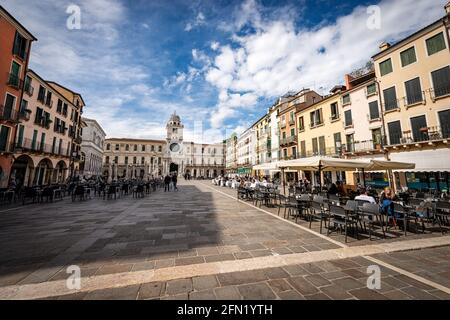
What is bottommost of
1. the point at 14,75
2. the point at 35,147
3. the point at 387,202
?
the point at 387,202

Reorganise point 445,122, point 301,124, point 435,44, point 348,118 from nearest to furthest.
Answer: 1. point 445,122
2. point 435,44
3. point 348,118
4. point 301,124

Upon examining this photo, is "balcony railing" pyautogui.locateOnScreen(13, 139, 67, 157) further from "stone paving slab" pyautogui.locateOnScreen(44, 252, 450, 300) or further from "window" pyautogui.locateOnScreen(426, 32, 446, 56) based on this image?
"window" pyautogui.locateOnScreen(426, 32, 446, 56)

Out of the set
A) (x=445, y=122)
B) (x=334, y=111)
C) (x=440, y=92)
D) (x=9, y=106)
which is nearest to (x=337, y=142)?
(x=334, y=111)

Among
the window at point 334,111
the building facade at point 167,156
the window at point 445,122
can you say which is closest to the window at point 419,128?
the window at point 445,122

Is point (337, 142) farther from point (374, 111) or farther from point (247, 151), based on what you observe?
point (247, 151)

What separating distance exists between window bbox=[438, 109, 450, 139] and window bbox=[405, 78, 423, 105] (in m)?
1.68

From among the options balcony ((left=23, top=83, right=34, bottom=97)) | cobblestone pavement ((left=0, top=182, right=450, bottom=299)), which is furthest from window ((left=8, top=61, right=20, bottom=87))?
cobblestone pavement ((left=0, top=182, right=450, bottom=299))

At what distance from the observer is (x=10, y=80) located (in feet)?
49.4

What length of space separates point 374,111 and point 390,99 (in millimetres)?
1422

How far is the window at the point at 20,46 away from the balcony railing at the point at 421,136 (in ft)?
104

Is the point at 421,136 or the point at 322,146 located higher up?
the point at 322,146
